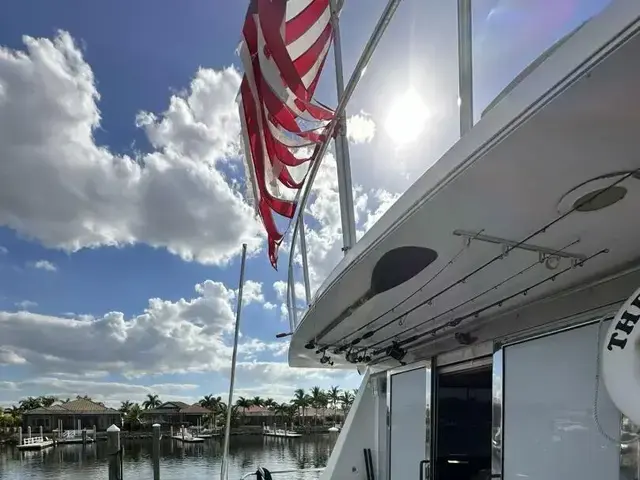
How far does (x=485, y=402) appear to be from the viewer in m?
5.86

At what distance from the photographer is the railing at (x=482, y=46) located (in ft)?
6.49

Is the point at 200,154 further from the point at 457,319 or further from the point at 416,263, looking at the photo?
the point at 416,263

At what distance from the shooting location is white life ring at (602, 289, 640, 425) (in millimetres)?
2207

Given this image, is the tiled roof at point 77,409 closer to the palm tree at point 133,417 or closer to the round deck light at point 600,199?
the palm tree at point 133,417

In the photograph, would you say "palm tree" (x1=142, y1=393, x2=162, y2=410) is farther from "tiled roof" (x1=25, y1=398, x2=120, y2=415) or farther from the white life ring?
the white life ring

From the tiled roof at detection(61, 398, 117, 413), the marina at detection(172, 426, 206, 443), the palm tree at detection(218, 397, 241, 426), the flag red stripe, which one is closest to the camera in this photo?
the flag red stripe

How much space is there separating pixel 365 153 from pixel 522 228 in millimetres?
1743

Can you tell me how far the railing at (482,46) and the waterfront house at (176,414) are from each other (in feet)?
251

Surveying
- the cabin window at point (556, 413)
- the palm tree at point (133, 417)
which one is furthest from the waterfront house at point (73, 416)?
the cabin window at point (556, 413)

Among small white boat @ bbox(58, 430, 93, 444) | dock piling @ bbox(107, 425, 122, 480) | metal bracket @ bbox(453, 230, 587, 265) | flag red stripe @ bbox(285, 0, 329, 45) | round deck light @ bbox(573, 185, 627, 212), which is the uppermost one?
flag red stripe @ bbox(285, 0, 329, 45)

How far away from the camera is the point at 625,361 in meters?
2.26

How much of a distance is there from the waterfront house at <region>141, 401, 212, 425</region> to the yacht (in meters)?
73.7

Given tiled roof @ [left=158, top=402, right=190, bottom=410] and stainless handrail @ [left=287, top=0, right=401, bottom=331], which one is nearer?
stainless handrail @ [left=287, top=0, right=401, bottom=331]

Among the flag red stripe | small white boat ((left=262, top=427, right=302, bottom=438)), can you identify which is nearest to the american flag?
the flag red stripe
